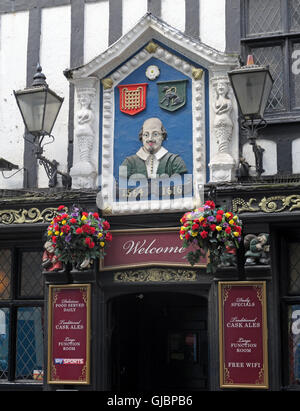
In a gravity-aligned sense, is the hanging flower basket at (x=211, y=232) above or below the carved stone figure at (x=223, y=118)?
below

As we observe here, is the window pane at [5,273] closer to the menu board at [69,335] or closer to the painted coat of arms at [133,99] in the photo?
the menu board at [69,335]

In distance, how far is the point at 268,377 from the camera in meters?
8.53

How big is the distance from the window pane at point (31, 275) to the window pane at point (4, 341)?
344 mm

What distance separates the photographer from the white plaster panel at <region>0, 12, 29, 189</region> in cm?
1016

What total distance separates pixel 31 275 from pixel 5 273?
1.16 feet

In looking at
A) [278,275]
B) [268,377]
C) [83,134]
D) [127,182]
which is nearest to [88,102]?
[83,134]

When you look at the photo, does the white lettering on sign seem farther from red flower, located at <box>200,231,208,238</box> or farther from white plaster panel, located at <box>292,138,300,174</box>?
white plaster panel, located at <box>292,138,300,174</box>

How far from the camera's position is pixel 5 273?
33.3 ft

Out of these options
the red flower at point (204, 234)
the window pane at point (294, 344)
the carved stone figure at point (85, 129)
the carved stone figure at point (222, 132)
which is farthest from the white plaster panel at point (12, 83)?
the window pane at point (294, 344)

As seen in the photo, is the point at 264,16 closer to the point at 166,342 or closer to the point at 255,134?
the point at 255,134

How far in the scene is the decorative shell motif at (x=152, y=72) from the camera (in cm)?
965

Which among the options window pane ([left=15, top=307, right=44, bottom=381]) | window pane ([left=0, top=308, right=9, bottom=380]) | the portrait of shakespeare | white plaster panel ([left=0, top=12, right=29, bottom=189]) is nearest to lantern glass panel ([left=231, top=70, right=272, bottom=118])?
the portrait of shakespeare

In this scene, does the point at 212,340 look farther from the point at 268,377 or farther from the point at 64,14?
the point at 64,14

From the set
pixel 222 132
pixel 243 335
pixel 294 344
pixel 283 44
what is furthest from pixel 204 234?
pixel 283 44
